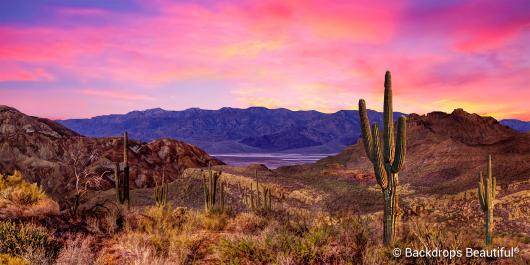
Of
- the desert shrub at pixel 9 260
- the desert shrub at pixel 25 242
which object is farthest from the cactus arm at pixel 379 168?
the desert shrub at pixel 9 260

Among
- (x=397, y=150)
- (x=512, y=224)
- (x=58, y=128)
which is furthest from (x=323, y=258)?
(x=58, y=128)

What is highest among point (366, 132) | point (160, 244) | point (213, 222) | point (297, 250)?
point (366, 132)

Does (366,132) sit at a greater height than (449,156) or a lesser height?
greater

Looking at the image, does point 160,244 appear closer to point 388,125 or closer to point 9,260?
point 9,260

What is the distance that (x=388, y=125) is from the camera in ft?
37.5

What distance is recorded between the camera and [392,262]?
844 centimetres

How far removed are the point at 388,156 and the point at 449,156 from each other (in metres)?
56.9

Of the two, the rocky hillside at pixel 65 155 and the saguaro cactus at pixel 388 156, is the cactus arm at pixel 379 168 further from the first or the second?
the rocky hillside at pixel 65 155

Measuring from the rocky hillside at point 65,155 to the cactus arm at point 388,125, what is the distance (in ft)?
135

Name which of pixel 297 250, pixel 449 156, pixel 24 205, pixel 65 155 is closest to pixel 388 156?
pixel 297 250

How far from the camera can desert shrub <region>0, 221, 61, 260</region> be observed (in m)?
8.99

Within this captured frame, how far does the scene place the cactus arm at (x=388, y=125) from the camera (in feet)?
37.3

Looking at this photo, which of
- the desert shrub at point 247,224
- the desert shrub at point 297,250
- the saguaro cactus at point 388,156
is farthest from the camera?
the desert shrub at point 247,224

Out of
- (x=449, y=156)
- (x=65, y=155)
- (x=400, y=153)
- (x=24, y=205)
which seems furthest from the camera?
(x=65, y=155)
